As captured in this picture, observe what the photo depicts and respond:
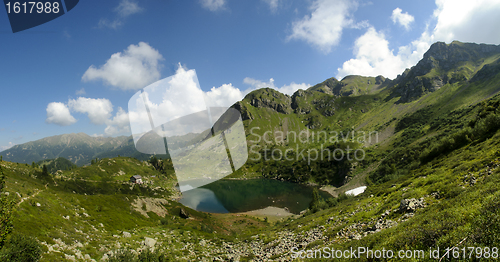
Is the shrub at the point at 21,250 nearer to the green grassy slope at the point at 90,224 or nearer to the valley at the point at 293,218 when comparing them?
the valley at the point at 293,218

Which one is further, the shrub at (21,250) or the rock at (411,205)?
the rock at (411,205)

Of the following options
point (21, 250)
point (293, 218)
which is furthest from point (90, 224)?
point (293, 218)

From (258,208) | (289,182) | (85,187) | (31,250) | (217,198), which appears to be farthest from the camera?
(289,182)

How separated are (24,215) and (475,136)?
58.5 metres

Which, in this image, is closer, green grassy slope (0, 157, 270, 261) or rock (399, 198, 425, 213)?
rock (399, 198, 425, 213)

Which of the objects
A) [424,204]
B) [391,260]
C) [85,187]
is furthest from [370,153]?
[85,187]

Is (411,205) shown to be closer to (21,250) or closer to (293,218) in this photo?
(21,250)

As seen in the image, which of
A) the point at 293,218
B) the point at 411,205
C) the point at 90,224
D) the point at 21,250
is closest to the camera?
the point at 21,250

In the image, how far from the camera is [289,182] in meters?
138

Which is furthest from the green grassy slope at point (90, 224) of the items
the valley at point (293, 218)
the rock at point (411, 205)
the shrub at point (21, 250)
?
the rock at point (411, 205)

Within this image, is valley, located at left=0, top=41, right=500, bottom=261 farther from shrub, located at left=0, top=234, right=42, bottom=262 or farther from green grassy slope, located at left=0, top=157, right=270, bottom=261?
shrub, located at left=0, top=234, right=42, bottom=262

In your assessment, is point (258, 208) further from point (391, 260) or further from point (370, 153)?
point (370, 153)

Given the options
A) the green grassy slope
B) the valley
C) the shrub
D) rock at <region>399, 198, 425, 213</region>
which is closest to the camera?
the valley

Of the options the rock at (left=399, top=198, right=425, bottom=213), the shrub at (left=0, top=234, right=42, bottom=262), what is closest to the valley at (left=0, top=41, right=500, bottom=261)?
the rock at (left=399, top=198, right=425, bottom=213)
